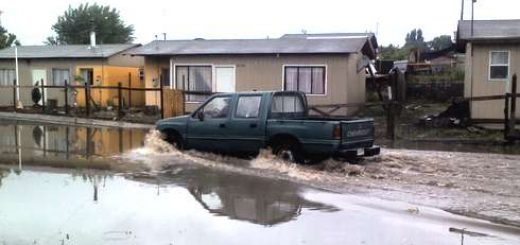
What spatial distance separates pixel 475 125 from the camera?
69.6ft

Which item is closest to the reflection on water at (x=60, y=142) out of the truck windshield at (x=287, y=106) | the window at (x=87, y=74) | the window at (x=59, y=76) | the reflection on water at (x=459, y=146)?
the truck windshield at (x=287, y=106)

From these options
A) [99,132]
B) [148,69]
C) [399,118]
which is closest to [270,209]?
[99,132]

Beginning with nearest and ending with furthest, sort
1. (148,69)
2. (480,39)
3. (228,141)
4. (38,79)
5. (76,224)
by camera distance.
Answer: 1. (76,224)
2. (228,141)
3. (480,39)
4. (148,69)
5. (38,79)

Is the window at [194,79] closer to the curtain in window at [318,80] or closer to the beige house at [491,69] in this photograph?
the curtain in window at [318,80]

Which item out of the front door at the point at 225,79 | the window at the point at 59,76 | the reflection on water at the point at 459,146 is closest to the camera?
the reflection on water at the point at 459,146

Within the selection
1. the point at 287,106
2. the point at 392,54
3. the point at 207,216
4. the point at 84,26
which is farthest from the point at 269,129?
the point at 84,26

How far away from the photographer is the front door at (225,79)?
27.6 meters

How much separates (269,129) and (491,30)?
44.6ft

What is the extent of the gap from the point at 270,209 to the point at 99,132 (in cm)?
1363

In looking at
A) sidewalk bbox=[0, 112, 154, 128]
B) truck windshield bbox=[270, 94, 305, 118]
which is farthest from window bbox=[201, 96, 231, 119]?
sidewalk bbox=[0, 112, 154, 128]

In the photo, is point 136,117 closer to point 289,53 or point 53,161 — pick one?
point 289,53

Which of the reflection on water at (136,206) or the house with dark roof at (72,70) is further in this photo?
the house with dark roof at (72,70)

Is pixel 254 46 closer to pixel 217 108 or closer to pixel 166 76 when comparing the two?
pixel 166 76

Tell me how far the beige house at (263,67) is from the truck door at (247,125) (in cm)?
1203
